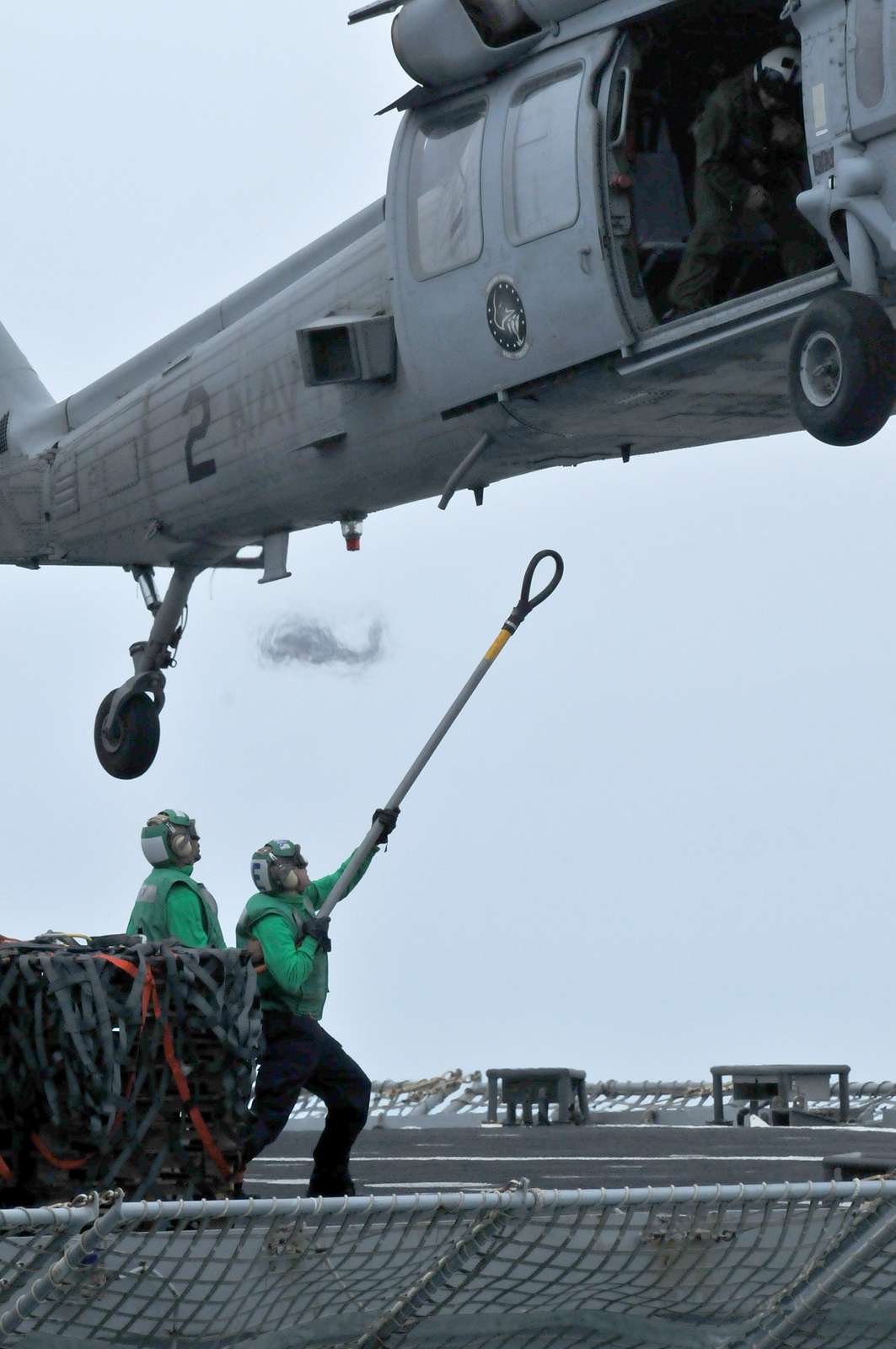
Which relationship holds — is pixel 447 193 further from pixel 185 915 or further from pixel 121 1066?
pixel 121 1066

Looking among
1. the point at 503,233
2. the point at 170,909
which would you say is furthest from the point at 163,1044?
the point at 503,233

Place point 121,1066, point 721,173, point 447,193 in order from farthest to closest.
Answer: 1. point 447,193
2. point 721,173
3. point 121,1066

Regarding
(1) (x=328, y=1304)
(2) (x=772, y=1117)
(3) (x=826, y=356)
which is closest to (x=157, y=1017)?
(1) (x=328, y=1304)

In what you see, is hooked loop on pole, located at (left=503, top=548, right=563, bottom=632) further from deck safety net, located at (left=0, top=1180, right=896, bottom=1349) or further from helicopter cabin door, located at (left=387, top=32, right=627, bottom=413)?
deck safety net, located at (left=0, top=1180, right=896, bottom=1349)

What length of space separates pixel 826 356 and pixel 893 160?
103 cm

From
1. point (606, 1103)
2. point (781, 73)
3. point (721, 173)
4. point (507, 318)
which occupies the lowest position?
point (606, 1103)

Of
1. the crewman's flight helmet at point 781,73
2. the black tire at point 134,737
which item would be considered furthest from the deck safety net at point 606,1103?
the crewman's flight helmet at point 781,73

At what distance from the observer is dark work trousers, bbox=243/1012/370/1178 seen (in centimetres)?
1077

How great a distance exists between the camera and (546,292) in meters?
13.0

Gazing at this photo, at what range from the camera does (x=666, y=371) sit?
12695 millimetres

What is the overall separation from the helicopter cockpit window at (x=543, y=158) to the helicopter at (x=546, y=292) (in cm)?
2

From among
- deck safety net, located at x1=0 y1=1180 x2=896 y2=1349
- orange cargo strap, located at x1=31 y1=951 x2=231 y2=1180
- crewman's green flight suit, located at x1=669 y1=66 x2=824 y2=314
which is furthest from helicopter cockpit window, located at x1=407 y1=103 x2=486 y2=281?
deck safety net, located at x1=0 y1=1180 x2=896 y2=1349

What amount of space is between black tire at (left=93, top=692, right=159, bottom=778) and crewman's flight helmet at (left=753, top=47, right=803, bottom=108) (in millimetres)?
9165

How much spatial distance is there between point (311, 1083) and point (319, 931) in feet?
2.72
